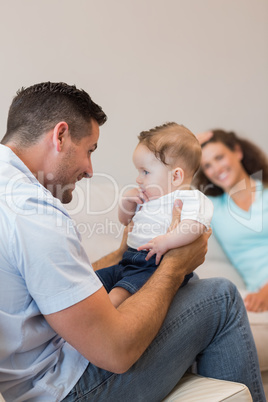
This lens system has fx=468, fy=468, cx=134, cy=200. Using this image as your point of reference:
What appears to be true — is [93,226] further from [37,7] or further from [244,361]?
[37,7]

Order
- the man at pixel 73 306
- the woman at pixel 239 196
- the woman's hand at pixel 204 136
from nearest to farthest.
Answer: the man at pixel 73 306
the woman at pixel 239 196
the woman's hand at pixel 204 136

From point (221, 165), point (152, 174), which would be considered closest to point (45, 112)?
point (152, 174)

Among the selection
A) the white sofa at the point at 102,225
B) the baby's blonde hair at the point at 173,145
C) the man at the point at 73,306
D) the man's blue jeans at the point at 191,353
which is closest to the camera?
the man at the point at 73,306

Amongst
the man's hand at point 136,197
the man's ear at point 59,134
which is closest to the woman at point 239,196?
the man's hand at point 136,197

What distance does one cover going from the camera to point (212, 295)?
4.49 ft

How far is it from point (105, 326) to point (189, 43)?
2194mm

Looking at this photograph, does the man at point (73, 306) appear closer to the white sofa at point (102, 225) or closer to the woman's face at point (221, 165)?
the white sofa at point (102, 225)

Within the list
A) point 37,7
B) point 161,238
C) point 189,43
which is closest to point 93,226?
point 161,238

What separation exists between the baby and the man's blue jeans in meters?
0.16

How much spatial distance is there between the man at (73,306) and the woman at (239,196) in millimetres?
1220

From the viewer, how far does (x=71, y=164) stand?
1334mm

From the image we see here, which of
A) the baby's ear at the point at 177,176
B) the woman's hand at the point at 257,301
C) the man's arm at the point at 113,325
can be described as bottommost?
the woman's hand at the point at 257,301

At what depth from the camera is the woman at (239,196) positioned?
2.68m

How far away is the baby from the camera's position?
1.50 meters
